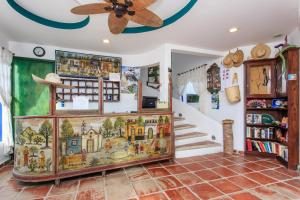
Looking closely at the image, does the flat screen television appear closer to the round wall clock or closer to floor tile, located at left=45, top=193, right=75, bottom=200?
floor tile, located at left=45, top=193, right=75, bottom=200

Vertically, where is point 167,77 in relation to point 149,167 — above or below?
above

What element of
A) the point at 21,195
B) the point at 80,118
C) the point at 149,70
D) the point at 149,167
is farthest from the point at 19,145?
the point at 149,70

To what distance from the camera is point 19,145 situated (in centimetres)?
233

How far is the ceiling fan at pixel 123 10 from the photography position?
5.73 ft

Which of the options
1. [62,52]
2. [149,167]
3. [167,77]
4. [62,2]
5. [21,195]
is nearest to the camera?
[21,195]

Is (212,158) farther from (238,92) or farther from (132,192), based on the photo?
(132,192)

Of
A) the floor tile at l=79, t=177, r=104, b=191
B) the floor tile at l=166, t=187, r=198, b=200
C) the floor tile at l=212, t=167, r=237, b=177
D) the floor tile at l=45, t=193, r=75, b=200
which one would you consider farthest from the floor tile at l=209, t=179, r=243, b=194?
the floor tile at l=45, t=193, r=75, b=200

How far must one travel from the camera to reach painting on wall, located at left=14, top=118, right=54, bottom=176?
2.29 m

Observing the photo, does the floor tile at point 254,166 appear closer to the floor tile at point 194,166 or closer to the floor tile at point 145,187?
Answer: the floor tile at point 194,166

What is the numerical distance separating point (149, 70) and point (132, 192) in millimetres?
4190

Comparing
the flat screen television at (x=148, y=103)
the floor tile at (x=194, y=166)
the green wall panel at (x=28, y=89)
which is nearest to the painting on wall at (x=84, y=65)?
the green wall panel at (x=28, y=89)

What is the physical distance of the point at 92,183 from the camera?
240cm

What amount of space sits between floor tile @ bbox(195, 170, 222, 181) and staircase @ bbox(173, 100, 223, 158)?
2.55ft

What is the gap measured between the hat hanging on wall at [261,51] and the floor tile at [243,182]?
261cm
